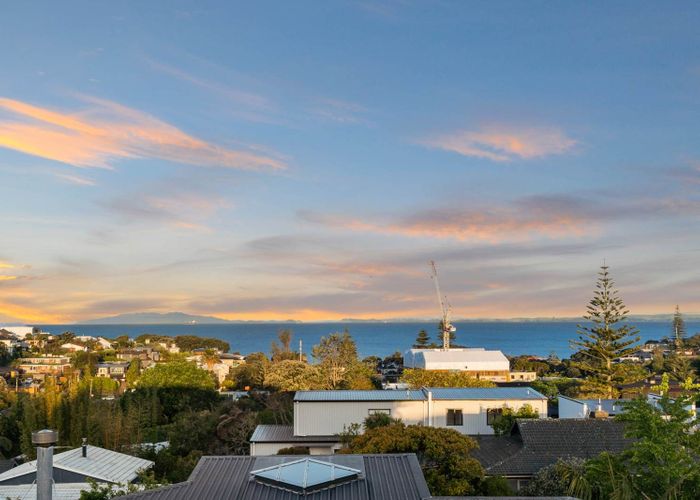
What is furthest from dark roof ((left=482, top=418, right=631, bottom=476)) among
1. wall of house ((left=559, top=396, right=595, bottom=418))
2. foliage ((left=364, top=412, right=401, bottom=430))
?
wall of house ((left=559, top=396, right=595, bottom=418))

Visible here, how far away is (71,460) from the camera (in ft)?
60.5

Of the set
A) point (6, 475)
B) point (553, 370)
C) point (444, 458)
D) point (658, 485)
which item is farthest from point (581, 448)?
point (553, 370)

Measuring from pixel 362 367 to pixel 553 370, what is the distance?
150 ft

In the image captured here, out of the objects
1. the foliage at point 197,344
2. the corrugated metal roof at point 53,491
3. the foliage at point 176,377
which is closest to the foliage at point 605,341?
the foliage at point 176,377

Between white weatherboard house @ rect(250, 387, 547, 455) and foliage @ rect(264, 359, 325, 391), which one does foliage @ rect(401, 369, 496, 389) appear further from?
foliage @ rect(264, 359, 325, 391)

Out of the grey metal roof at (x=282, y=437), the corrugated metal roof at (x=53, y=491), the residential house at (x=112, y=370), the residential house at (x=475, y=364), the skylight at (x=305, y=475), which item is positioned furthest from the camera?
the residential house at (x=112, y=370)

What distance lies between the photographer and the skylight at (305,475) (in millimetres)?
9680

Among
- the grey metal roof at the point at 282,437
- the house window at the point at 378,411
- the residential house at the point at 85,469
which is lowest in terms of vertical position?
the grey metal roof at the point at 282,437

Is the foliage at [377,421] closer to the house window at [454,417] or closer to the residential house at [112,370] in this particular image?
the house window at [454,417]

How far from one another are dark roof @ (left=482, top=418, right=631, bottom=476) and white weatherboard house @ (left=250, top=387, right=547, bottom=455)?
5.84 meters

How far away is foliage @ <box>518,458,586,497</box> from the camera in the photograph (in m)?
16.5

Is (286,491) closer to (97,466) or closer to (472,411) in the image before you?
(97,466)

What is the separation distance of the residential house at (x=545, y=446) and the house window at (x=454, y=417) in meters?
5.51

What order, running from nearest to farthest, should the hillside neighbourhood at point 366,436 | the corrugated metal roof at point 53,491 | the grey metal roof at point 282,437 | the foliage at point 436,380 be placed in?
the hillside neighbourhood at point 366,436, the corrugated metal roof at point 53,491, the grey metal roof at point 282,437, the foliage at point 436,380
